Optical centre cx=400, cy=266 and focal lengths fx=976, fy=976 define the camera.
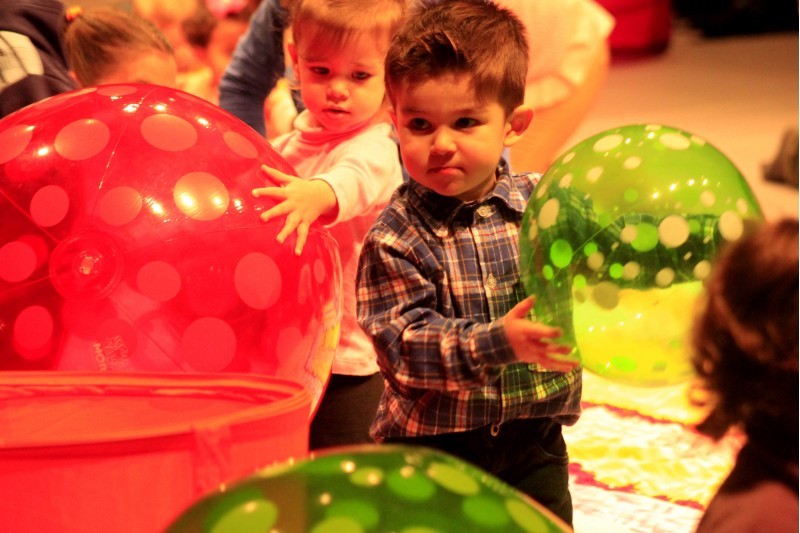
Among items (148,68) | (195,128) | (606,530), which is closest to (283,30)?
(148,68)

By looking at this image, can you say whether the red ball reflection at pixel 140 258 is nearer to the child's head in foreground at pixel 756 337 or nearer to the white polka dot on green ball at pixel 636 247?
the white polka dot on green ball at pixel 636 247

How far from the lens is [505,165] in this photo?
4.36 feet

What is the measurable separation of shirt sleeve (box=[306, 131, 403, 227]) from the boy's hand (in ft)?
1.39

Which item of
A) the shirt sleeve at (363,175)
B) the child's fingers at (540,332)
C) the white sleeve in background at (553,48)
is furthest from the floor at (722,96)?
the child's fingers at (540,332)

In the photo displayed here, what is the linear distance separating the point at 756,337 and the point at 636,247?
0.66 ft

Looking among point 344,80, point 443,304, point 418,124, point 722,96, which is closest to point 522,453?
point 443,304

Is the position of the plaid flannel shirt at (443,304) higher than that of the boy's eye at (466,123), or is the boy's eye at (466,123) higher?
the boy's eye at (466,123)

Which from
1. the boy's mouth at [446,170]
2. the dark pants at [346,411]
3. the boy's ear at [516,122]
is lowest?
the dark pants at [346,411]

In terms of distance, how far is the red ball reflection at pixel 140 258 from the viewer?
3.97ft

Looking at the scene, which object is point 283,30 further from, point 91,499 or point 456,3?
point 91,499

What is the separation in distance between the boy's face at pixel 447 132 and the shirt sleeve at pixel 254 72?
90 cm

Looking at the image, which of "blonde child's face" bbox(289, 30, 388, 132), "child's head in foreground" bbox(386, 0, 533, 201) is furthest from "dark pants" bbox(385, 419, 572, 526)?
"blonde child's face" bbox(289, 30, 388, 132)

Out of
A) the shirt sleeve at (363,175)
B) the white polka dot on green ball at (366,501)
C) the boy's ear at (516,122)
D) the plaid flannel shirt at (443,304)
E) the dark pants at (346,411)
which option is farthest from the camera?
the dark pants at (346,411)

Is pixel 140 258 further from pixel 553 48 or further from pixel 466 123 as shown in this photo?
pixel 553 48
